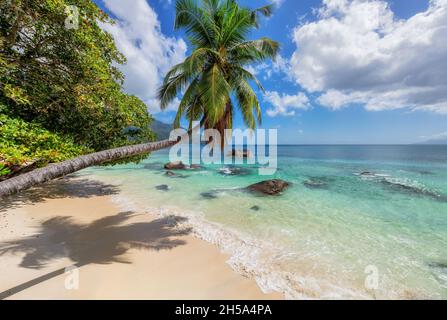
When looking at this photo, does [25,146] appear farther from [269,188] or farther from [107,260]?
[269,188]

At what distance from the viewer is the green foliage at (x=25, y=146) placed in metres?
3.68

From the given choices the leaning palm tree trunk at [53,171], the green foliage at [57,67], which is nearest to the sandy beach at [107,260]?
the leaning palm tree trunk at [53,171]

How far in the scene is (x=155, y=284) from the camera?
4195 mm

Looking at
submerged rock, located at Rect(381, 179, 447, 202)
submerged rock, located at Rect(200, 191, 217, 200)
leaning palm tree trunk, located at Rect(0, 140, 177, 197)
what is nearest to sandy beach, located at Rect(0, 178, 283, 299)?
leaning palm tree trunk, located at Rect(0, 140, 177, 197)

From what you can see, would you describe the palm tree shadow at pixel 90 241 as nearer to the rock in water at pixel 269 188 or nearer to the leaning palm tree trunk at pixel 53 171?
the leaning palm tree trunk at pixel 53 171

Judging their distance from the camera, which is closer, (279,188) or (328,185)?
(279,188)

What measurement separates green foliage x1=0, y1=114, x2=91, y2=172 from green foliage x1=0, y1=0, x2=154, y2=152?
0.76m

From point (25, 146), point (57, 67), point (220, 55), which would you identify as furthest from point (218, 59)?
point (25, 146)

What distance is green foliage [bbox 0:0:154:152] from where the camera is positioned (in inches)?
209

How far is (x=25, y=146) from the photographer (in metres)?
4.35
